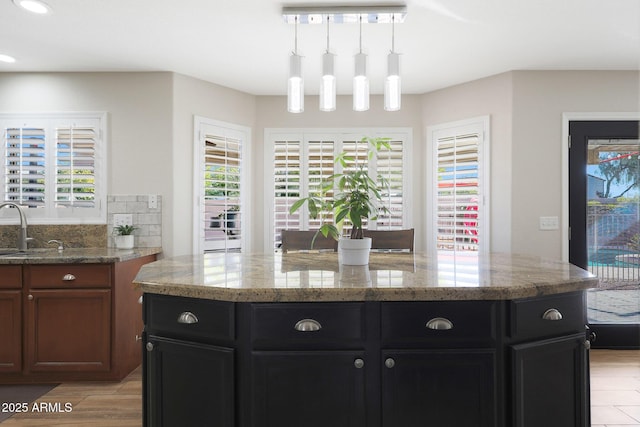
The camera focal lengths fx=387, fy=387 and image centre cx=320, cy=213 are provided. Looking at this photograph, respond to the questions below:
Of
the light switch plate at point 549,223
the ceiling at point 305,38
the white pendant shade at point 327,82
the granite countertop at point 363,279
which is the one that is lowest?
the granite countertop at point 363,279

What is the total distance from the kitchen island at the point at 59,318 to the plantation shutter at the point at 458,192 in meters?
2.96

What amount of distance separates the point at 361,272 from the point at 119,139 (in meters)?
2.75

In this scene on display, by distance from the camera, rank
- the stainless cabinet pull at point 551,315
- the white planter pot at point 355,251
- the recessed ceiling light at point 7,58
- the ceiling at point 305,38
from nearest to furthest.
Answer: the stainless cabinet pull at point 551,315 < the white planter pot at point 355,251 < the ceiling at point 305,38 < the recessed ceiling light at point 7,58

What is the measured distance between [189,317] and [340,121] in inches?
123

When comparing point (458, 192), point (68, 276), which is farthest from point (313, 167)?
point (68, 276)

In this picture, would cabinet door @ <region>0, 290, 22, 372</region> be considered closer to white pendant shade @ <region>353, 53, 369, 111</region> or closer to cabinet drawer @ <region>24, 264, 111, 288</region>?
cabinet drawer @ <region>24, 264, 111, 288</region>

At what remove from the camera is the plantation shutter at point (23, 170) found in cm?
339

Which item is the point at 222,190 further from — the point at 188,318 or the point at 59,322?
the point at 188,318

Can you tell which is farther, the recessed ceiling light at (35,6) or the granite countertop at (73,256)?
the granite countertop at (73,256)

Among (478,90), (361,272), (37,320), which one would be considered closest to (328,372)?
(361,272)

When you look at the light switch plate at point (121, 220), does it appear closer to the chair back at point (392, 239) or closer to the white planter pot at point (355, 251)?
the chair back at point (392, 239)

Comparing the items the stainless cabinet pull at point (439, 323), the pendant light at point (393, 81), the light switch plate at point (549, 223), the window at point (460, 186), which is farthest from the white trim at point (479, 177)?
the stainless cabinet pull at point (439, 323)

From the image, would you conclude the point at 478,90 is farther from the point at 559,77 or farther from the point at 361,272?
the point at 361,272

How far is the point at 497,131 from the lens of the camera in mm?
3549
